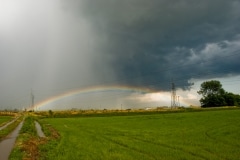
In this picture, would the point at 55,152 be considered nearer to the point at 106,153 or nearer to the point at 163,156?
the point at 106,153

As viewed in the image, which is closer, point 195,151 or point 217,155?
point 217,155

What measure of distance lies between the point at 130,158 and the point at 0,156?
11.1m

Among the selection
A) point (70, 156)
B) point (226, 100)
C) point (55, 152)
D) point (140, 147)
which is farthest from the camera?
point (226, 100)

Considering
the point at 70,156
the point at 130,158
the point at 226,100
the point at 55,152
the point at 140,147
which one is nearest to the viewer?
the point at 130,158

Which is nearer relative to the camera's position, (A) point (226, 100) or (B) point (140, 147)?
(B) point (140, 147)

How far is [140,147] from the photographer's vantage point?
24594mm

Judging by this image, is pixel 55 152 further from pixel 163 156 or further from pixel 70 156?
pixel 163 156

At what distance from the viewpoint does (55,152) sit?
22844 mm

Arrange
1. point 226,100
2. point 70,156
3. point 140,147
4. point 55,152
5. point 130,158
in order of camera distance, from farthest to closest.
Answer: point 226,100 → point 140,147 → point 55,152 → point 70,156 → point 130,158

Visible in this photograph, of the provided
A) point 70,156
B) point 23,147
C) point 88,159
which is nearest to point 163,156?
point 88,159

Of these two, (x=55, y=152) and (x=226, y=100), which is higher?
(x=226, y=100)

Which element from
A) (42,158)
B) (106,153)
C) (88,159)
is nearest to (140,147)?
(106,153)

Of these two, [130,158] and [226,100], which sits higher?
[226,100]

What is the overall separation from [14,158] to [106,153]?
6.72 m
